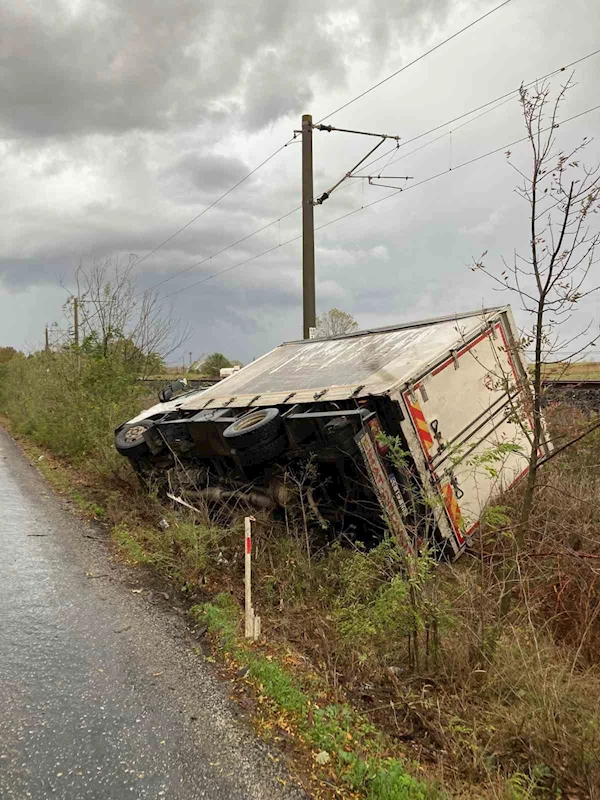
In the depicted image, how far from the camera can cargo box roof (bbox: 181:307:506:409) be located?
5.43 metres

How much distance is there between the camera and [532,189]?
363cm

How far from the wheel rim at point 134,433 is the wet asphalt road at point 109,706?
257cm

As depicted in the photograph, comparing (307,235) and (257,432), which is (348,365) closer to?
(257,432)

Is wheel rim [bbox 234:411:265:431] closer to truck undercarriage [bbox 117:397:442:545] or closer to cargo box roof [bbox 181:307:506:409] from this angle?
truck undercarriage [bbox 117:397:442:545]

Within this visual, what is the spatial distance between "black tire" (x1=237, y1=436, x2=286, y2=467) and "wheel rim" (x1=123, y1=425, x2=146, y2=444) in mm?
3025

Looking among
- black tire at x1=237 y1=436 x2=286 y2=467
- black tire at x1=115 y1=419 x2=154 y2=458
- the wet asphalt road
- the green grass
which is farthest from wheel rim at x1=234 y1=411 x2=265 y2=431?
black tire at x1=115 y1=419 x2=154 y2=458

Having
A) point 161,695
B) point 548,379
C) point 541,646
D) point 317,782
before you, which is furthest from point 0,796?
point 548,379

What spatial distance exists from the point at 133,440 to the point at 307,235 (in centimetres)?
576

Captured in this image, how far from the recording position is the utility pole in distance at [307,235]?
11344 mm

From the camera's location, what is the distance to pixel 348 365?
626 cm

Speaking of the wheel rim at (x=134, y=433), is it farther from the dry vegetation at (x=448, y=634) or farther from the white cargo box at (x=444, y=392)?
the dry vegetation at (x=448, y=634)

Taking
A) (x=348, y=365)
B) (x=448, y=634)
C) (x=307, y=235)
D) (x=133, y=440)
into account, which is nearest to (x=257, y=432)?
(x=348, y=365)

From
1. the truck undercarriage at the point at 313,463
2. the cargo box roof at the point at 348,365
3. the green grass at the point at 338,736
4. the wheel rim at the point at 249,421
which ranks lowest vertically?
the green grass at the point at 338,736

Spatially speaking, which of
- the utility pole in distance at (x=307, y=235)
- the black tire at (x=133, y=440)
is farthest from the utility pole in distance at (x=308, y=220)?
the black tire at (x=133, y=440)
